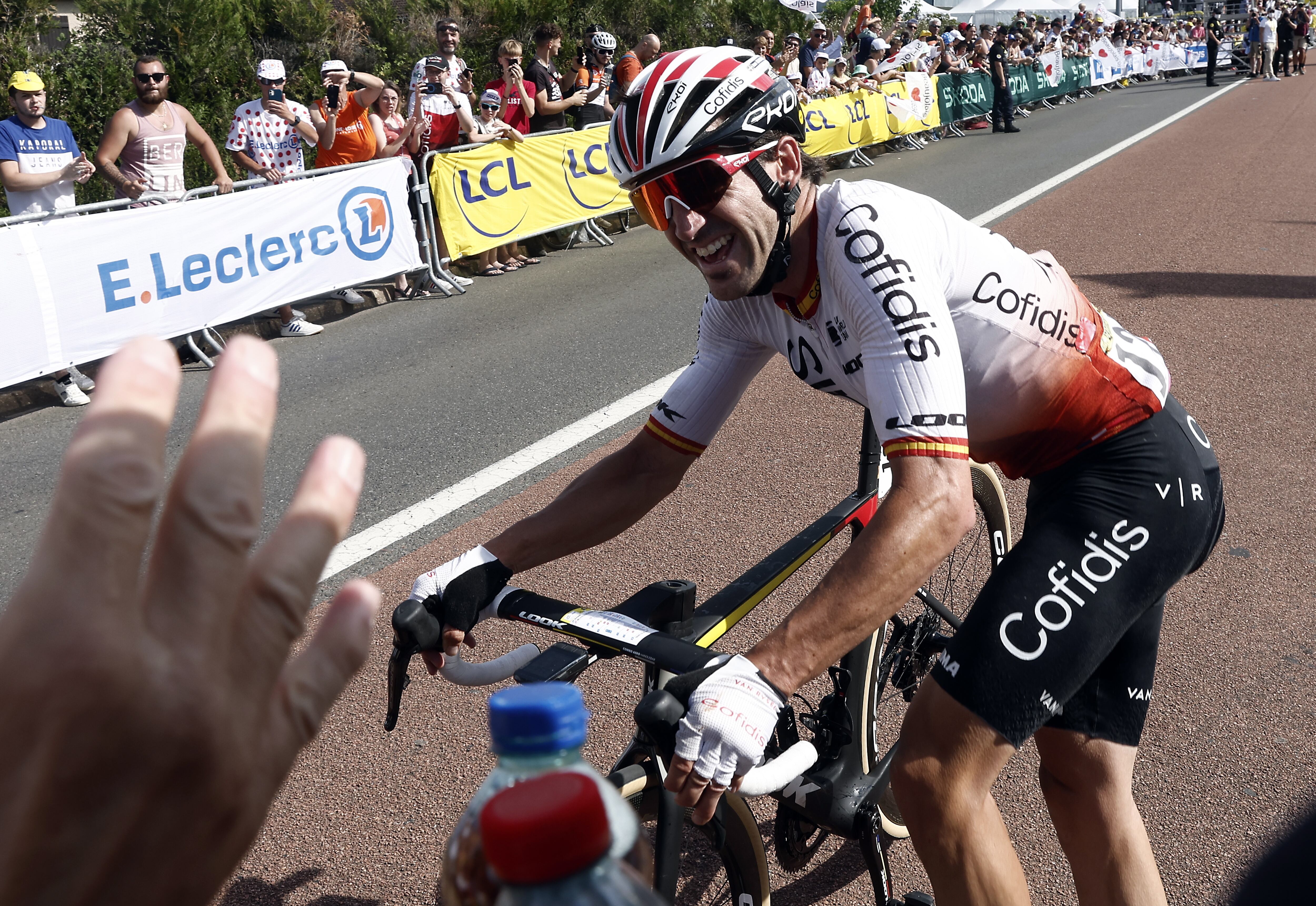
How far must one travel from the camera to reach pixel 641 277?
33.9 ft

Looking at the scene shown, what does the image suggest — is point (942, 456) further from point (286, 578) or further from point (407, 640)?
point (286, 578)

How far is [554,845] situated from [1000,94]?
24.1 metres

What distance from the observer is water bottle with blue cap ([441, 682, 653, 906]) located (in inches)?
29.2

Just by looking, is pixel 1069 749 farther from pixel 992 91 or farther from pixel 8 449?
pixel 992 91

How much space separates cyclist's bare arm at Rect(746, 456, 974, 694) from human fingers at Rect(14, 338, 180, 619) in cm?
135

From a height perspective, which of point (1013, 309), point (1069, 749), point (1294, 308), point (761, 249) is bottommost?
point (1294, 308)

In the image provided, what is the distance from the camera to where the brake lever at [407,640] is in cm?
209

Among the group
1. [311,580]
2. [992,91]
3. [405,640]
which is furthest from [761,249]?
[992,91]

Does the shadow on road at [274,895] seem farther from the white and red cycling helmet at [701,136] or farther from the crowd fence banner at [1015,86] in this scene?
the crowd fence banner at [1015,86]

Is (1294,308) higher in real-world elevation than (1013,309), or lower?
lower

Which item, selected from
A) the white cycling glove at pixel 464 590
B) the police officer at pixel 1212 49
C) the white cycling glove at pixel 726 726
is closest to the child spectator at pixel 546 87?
the white cycling glove at pixel 464 590

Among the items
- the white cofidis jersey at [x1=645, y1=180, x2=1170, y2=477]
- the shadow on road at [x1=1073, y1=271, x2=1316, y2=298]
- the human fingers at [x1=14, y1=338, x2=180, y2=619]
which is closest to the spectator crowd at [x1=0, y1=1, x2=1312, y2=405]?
the white cofidis jersey at [x1=645, y1=180, x2=1170, y2=477]

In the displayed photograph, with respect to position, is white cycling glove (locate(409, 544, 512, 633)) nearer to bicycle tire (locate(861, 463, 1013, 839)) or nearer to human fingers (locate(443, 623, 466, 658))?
human fingers (locate(443, 623, 466, 658))

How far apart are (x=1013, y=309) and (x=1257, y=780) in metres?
1.72
